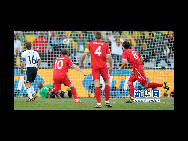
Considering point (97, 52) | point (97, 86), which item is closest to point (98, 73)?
point (97, 86)

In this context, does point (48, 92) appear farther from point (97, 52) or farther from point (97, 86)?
point (97, 52)

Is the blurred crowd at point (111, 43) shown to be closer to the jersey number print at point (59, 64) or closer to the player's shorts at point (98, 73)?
the jersey number print at point (59, 64)

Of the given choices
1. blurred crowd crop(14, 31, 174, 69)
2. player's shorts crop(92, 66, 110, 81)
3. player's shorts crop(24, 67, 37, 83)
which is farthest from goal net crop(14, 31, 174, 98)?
player's shorts crop(92, 66, 110, 81)

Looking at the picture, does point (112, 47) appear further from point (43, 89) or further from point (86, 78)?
point (43, 89)

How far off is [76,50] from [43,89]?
2944 millimetres

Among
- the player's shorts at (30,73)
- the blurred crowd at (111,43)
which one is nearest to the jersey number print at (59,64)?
the player's shorts at (30,73)

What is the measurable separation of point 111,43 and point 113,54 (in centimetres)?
51

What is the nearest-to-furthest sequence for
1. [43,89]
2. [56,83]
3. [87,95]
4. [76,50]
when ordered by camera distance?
[56,83] → [43,89] → [87,95] → [76,50]

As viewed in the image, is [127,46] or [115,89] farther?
[115,89]

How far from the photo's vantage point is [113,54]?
44.1ft

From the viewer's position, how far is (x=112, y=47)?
43.8 feet

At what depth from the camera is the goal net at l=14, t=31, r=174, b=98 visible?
12.9m

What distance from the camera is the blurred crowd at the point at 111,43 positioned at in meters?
13.2

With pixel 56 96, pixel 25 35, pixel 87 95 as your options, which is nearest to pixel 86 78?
pixel 87 95
